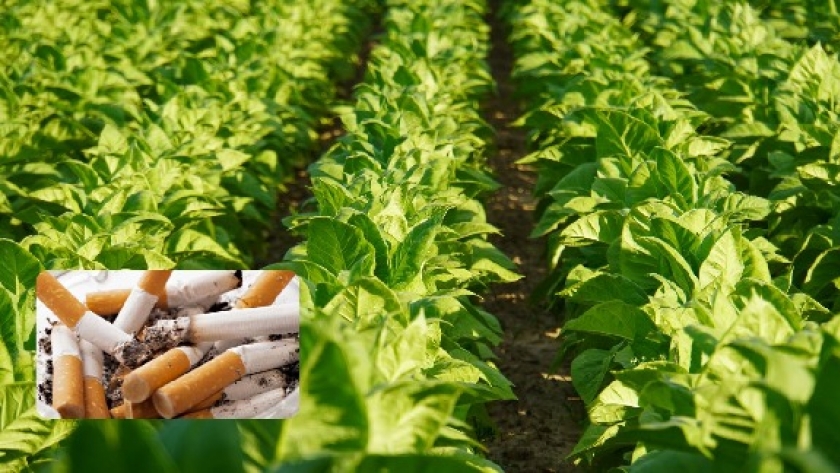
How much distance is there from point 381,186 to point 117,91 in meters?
3.74

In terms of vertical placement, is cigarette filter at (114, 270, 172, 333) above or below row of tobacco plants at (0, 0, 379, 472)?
above

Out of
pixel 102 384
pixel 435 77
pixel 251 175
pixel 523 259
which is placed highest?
pixel 102 384

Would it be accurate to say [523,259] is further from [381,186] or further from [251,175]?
[381,186]

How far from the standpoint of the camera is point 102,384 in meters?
2.46

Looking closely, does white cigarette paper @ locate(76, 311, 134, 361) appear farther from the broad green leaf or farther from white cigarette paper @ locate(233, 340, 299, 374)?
the broad green leaf

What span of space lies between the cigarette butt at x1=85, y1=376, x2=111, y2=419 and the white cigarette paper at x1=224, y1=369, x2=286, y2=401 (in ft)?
0.89

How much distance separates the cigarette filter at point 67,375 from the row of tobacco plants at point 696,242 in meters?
1.23

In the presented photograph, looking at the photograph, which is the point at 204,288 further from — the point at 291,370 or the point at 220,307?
the point at 291,370

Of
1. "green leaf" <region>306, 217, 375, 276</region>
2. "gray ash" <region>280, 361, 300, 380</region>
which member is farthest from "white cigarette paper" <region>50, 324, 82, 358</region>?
"green leaf" <region>306, 217, 375, 276</region>

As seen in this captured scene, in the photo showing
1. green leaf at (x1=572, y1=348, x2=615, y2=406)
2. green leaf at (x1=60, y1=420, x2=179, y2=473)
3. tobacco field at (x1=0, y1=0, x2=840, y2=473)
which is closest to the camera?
green leaf at (x1=60, y1=420, x2=179, y2=473)

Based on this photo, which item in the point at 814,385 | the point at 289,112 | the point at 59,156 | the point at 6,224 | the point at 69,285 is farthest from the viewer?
the point at 289,112

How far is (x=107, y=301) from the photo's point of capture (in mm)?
2602

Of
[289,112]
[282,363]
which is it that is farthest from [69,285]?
[289,112]

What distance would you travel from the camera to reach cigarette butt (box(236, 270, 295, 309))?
259 cm
